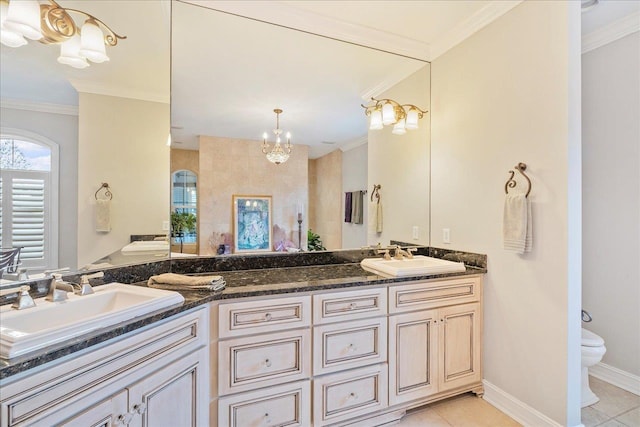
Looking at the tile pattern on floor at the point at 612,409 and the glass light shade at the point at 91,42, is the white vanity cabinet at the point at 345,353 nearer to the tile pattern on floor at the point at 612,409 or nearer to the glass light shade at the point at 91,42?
the tile pattern on floor at the point at 612,409

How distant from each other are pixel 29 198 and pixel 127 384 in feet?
3.21

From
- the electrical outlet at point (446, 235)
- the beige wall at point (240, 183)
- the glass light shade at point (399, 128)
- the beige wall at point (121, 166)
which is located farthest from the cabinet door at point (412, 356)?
the beige wall at point (121, 166)

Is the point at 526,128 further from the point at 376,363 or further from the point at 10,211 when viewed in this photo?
the point at 10,211

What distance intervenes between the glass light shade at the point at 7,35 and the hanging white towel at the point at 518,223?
8.60ft

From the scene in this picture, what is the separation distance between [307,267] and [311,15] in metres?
1.78

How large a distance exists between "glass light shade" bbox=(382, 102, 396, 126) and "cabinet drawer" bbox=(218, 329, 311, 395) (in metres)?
1.79

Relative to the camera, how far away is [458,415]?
1.98 metres

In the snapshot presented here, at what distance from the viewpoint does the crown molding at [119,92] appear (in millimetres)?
1567

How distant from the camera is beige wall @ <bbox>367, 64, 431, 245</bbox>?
2.61 meters

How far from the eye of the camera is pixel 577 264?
172cm

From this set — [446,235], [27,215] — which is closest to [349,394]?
[446,235]

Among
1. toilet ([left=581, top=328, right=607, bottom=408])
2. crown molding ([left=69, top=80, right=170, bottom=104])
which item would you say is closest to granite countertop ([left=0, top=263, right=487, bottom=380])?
toilet ([left=581, top=328, right=607, bottom=408])

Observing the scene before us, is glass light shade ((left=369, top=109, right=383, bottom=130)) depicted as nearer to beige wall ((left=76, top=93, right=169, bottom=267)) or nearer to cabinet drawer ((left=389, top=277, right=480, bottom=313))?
cabinet drawer ((left=389, top=277, right=480, bottom=313))

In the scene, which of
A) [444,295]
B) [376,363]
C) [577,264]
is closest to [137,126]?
[376,363]
